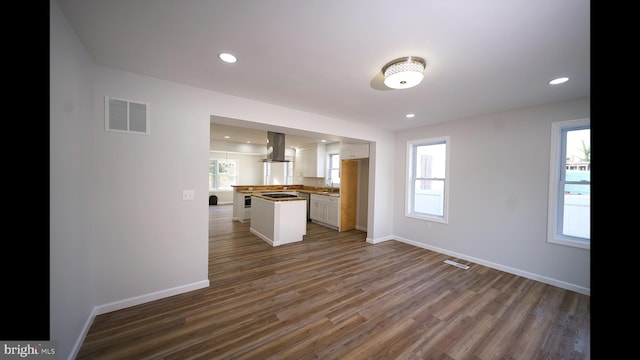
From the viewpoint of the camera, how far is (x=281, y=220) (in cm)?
459

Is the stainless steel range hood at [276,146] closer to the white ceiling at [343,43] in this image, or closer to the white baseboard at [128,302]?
the white ceiling at [343,43]

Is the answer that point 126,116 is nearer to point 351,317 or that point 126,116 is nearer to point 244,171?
point 351,317

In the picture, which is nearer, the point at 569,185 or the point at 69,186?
the point at 69,186

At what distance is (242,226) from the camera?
237 inches

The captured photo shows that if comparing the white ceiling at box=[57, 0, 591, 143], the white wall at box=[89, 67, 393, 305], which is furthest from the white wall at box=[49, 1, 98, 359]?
the white ceiling at box=[57, 0, 591, 143]

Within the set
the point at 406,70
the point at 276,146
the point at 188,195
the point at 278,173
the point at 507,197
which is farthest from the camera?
the point at 278,173

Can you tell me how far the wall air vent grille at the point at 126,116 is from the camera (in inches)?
91.8

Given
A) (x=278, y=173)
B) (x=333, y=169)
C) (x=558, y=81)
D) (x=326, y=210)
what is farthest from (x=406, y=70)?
(x=278, y=173)

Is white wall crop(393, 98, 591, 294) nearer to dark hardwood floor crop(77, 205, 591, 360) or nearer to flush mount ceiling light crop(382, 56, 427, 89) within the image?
dark hardwood floor crop(77, 205, 591, 360)

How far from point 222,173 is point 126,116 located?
7.63 m

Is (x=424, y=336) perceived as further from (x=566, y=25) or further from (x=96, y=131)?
(x=96, y=131)

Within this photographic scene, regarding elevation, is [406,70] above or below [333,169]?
above

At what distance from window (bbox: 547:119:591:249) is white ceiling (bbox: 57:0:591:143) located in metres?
0.57
